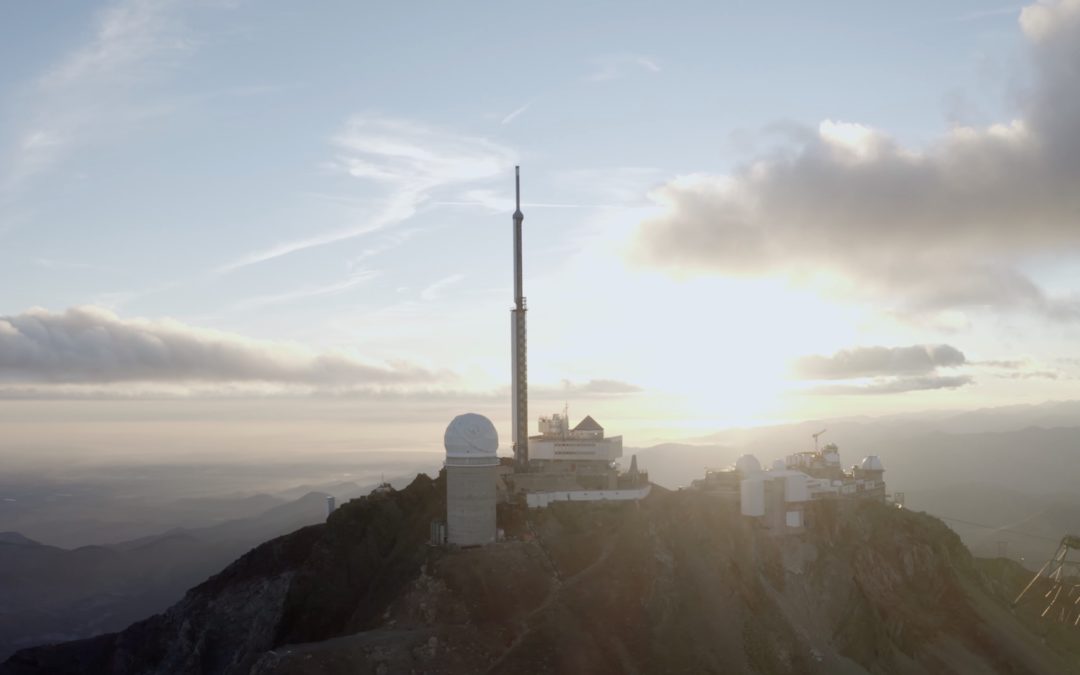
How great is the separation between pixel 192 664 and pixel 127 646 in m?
16.5

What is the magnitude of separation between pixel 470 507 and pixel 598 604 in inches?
602

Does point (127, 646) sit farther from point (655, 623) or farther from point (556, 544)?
point (655, 623)

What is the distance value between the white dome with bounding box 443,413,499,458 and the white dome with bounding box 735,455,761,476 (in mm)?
37607

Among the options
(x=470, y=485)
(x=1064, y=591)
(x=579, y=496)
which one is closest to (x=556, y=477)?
(x=579, y=496)

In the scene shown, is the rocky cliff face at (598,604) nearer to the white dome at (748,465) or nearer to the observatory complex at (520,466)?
the observatory complex at (520,466)

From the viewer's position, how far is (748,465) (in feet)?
356

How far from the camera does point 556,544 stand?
283 ft

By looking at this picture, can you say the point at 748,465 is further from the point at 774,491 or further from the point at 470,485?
the point at 470,485

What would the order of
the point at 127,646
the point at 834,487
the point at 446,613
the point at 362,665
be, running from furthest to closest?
the point at 834,487
the point at 127,646
the point at 446,613
the point at 362,665

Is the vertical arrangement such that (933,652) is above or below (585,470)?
below

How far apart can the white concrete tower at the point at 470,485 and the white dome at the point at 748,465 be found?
37.8 meters

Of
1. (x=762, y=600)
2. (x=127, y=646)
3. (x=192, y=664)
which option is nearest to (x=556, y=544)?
(x=762, y=600)

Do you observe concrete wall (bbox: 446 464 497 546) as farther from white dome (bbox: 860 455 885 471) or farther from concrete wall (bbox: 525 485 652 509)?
white dome (bbox: 860 455 885 471)

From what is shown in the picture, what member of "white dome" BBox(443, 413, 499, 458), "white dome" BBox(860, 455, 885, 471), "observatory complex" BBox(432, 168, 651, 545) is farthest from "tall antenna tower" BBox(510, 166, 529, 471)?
"white dome" BBox(860, 455, 885, 471)
